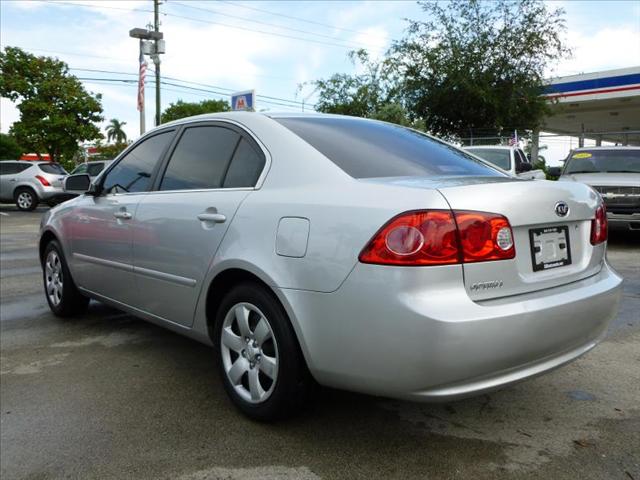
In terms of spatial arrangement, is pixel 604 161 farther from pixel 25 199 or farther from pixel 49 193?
pixel 25 199

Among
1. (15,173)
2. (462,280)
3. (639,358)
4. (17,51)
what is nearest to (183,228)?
(462,280)

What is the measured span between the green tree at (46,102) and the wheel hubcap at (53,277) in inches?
1052

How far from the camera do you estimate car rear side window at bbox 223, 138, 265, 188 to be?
3.07 m

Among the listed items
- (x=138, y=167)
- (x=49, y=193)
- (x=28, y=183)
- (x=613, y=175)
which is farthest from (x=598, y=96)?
(x=138, y=167)

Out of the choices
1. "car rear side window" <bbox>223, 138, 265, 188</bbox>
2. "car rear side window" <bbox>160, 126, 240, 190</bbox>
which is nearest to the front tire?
"car rear side window" <bbox>223, 138, 265, 188</bbox>

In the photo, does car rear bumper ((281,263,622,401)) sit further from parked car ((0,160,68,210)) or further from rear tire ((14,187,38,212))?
rear tire ((14,187,38,212))

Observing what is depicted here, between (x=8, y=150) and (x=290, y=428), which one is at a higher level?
(x=8, y=150)

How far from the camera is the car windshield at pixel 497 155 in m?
11.2

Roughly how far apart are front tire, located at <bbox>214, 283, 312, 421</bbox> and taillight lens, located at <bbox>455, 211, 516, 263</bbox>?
34.1 inches

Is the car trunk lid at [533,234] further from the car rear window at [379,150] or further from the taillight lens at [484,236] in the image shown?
the car rear window at [379,150]

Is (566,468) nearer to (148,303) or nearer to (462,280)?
(462,280)

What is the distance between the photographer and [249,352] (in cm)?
290

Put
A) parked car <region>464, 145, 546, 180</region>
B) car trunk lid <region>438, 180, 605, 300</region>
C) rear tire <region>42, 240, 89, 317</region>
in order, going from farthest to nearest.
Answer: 1. parked car <region>464, 145, 546, 180</region>
2. rear tire <region>42, 240, 89, 317</region>
3. car trunk lid <region>438, 180, 605, 300</region>

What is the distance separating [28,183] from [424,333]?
19.7 metres
